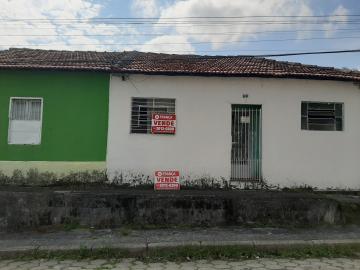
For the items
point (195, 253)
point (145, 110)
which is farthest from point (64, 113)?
→ point (195, 253)

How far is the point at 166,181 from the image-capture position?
9.04 meters

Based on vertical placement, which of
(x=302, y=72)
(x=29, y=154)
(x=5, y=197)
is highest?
(x=302, y=72)

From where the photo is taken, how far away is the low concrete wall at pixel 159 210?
770 cm

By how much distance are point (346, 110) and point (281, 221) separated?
4.65 m

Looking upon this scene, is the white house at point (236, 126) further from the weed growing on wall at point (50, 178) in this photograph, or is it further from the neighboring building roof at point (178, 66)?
the weed growing on wall at point (50, 178)

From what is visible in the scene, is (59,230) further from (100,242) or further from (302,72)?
(302,72)

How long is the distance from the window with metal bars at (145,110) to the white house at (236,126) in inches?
1.1

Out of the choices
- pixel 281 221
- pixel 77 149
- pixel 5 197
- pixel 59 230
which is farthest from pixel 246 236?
pixel 77 149

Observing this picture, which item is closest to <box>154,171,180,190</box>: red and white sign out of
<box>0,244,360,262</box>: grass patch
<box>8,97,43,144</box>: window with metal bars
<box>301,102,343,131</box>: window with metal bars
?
<box>0,244,360,262</box>: grass patch

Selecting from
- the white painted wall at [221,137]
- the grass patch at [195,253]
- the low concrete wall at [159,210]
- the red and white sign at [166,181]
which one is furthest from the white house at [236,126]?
the grass patch at [195,253]

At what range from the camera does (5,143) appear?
10.5 meters

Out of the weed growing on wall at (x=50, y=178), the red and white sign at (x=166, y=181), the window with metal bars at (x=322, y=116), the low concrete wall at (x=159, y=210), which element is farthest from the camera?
the window with metal bars at (x=322, y=116)

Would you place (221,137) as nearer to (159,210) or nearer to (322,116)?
(322,116)

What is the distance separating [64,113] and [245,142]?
16.5ft
